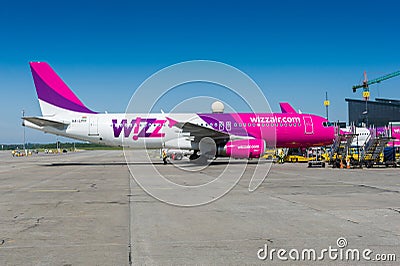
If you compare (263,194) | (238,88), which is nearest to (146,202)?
(263,194)

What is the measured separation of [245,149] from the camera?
30766 mm

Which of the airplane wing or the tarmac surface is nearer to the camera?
the tarmac surface

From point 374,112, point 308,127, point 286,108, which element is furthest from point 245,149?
point 374,112

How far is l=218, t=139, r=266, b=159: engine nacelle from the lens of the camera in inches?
1209

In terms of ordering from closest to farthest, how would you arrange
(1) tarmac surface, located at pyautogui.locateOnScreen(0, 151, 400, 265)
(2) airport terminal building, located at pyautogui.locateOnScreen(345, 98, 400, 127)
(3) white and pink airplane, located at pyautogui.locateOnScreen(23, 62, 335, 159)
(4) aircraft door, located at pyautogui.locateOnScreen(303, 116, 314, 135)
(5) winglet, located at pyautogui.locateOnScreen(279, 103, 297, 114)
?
(1) tarmac surface, located at pyautogui.locateOnScreen(0, 151, 400, 265)
(3) white and pink airplane, located at pyautogui.locateOnScreen(23, 62, 335, 159)
(4) aircraft door, located at pyautogui.locateOnScreen(303, 116, 314, 135)
(5) winglet, located at pyautogui.locateOnScreen(279, 103, 297, 114)
(2) airport terminal building, located at pyautogui.locateOnScreen(345, 98, 400, 127)

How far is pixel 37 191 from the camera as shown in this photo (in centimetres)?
1673

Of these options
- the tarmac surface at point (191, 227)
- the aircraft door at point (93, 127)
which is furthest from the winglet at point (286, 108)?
the tarmac surface at point (191, 227)

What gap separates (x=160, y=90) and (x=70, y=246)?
11122 millimetres

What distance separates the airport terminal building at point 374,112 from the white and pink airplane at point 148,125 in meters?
53.9

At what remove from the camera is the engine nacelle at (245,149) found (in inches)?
1209

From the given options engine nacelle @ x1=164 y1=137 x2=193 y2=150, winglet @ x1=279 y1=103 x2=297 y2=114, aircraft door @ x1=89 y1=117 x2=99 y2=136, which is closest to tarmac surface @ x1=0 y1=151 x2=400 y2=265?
engine nacelle @ x1=164 y1=137 x2=193 y2=150

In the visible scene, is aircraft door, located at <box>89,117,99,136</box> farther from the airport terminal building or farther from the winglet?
the airport terminal building

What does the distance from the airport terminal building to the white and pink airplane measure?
5387 cm

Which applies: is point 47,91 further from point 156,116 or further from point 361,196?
point 361,196
